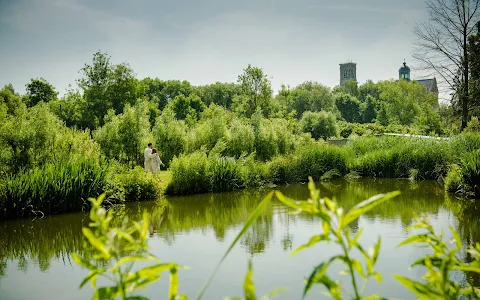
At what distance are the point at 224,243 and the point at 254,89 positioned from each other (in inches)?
759

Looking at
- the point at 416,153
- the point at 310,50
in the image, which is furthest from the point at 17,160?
the point at 310,50

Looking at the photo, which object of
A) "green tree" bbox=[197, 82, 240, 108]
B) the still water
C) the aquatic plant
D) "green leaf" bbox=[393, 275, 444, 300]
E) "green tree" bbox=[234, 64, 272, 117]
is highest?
"green tree" bbox=[197, 82, 240, 108]

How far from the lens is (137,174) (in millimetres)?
13984

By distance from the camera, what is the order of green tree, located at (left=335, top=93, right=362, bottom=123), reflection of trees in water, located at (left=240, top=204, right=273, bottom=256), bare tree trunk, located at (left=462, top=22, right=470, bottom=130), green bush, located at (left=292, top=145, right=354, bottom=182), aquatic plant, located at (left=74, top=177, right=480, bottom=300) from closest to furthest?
aquatic plant, located at (left=74, top=177, right=480, bottom=300) < reflection of trees in water, located at (left=240, top=204, right=273, bottom=256) < green bush, located at (left=292, top=145, right=354, bottom=182) < bare tree trunk, located at (left=462, top=22, right=470, bottom=130) < green tree, located at (left=335, top=93, right=362, bottom=123)

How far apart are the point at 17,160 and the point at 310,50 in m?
17.9

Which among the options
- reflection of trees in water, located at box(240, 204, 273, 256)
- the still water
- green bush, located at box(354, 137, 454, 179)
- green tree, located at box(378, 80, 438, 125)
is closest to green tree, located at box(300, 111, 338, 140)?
green tree, located at box(378, 80, 438, 125)

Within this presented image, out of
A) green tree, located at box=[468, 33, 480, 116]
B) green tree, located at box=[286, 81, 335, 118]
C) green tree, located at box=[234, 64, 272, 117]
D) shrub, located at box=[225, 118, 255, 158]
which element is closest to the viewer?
shrub, located at box=[225, 118, 255, 158]

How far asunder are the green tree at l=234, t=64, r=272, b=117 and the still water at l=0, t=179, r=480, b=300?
13650 millimetres

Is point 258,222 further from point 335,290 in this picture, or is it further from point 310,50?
point 310,50

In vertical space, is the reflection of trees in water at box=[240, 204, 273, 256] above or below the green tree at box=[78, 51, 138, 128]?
below

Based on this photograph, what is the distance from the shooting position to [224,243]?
353 inches

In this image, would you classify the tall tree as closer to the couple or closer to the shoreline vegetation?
the shoreline vegetation

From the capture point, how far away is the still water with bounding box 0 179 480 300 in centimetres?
670

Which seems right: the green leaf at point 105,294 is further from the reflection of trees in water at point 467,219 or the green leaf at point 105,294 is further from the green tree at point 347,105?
the green tree at point 347,105
